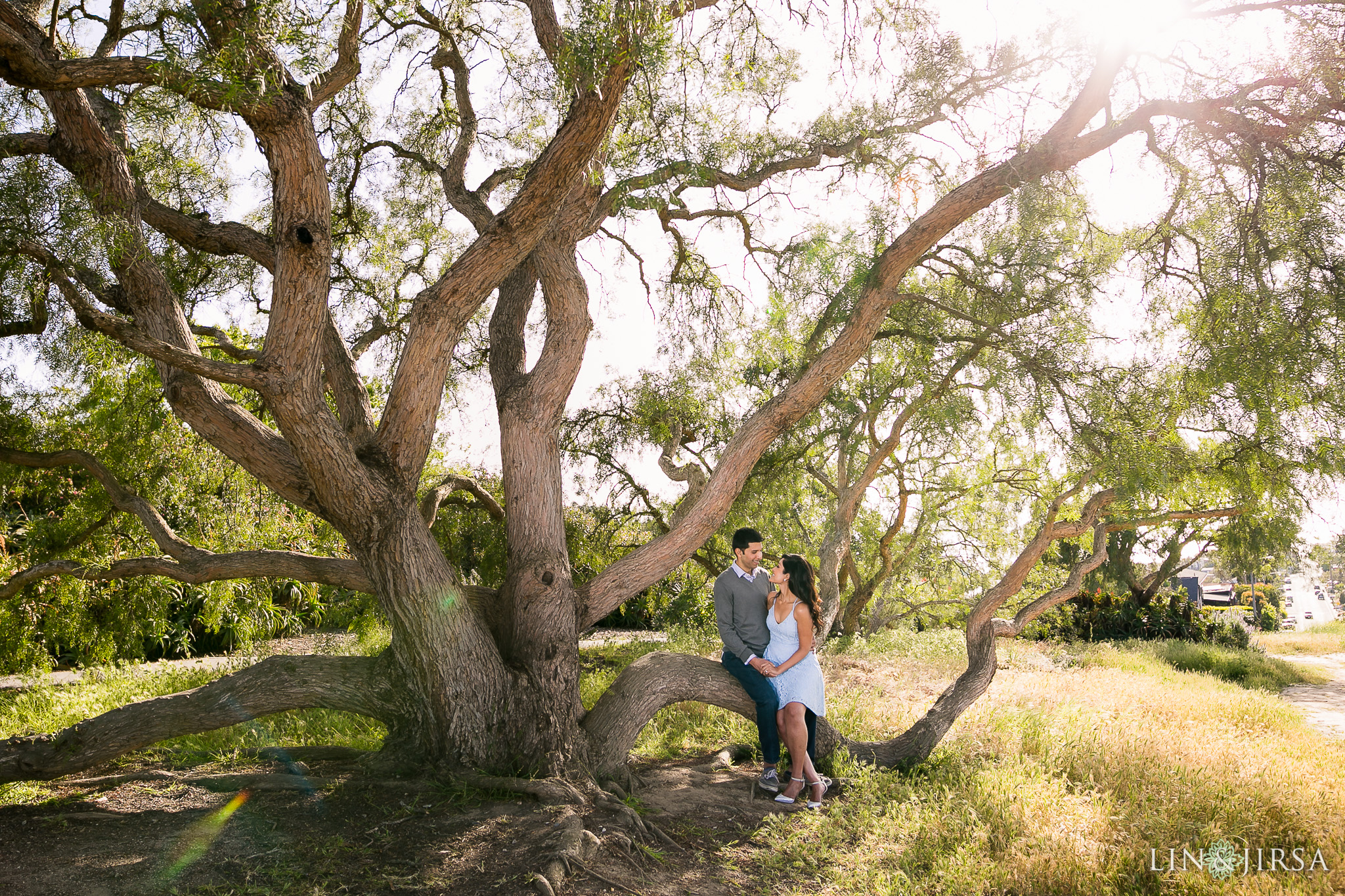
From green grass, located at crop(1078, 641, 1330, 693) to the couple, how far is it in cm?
950

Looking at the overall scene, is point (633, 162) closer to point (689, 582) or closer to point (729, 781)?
point (729, 781)

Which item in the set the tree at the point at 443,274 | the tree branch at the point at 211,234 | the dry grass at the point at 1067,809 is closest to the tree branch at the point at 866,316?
the tree at the point at 443,274

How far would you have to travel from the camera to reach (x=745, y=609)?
239 inches

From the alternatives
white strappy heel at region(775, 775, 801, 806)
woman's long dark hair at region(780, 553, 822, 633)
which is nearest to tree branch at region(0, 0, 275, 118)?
woman's long dark hair at region(780, 553, 822, 633)

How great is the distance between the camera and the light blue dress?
225 inches

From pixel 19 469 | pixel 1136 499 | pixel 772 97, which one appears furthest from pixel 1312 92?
pixel 19 469

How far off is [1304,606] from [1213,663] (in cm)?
4595

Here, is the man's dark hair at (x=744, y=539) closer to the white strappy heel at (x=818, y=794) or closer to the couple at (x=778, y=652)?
the couple at (x=778, y=652)

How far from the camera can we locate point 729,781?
20.8 ft

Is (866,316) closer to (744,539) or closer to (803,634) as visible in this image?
(744,539)

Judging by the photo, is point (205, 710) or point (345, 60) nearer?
point (205, 710)

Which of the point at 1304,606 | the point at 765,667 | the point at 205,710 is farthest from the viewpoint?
the point at 1304,606

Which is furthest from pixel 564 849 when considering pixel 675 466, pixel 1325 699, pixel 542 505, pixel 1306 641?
pixel 1306 641

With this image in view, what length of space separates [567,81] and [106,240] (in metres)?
2.98
